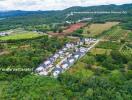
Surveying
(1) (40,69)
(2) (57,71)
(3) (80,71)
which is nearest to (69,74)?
(3) (80,71)

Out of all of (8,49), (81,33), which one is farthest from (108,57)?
(81,33)

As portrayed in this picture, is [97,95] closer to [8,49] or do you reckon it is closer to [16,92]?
[16,92]

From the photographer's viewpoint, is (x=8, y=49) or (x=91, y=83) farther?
(x=8, y=49)

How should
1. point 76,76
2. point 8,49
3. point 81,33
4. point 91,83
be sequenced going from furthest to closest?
point 81,33
point 8,49
point 76,76
point 91,83

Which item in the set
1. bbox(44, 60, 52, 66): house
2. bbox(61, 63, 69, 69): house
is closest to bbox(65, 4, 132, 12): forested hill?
bbox(44, 60, 52, 66): house

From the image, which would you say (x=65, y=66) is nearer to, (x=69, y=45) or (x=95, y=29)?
(x=69, y=45)

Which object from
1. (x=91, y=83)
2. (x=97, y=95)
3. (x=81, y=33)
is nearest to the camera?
(x=97, y=95)

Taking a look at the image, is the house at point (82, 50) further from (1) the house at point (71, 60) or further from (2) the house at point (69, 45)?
(1) the house at point (71, 60)

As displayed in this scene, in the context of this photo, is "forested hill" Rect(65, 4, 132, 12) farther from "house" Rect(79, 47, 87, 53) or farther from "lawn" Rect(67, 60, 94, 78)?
"lawn" Rect(67, 60, 94, 78)

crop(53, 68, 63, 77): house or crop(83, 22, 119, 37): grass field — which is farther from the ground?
crop(83, 22, 119, 37): grass field
